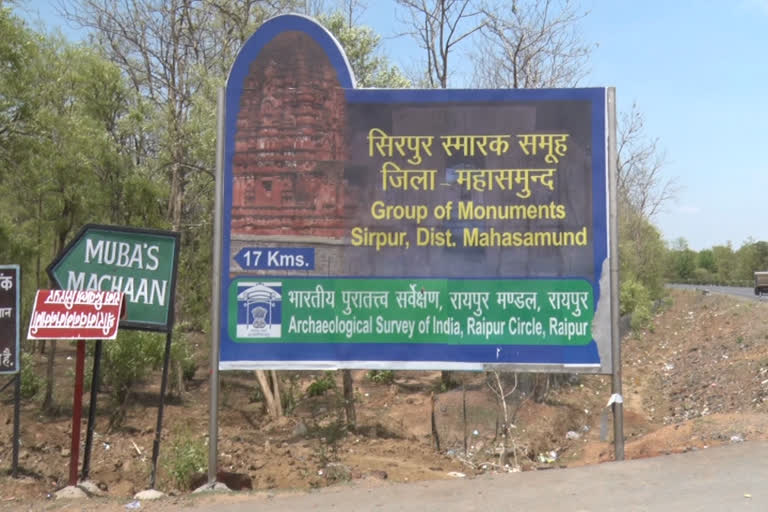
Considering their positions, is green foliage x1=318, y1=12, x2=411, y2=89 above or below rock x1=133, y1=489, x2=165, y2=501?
above

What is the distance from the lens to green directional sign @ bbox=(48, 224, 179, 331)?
275 inches

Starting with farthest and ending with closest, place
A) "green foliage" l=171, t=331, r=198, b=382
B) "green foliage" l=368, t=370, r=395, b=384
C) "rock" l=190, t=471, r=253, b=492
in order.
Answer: "green foliage" l=368, t=370, r=395, b=384 < "green foliage" l=171, t=331, r=198, b=382 < "rock" l=190, t=471, r=253, b=492

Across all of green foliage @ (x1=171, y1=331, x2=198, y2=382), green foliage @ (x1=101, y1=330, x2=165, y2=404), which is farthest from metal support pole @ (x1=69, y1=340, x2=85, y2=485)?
green foliage @ (x1=171, y1=331, x2=198, y2=382)

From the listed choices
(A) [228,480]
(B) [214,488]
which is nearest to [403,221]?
(B) [214,488]

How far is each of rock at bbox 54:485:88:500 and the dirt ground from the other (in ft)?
0.39

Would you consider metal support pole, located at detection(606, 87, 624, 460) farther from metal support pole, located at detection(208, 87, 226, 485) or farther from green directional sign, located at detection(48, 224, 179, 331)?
green directional sign, located at detection(48, 224, 179, 331)

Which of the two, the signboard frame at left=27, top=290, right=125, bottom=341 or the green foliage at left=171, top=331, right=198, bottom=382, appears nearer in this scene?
the signboard frame at left=27, top=290, right=125, bottom=341

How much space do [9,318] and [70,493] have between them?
2017 mm

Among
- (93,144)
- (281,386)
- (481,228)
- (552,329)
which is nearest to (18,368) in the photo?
(481,228)

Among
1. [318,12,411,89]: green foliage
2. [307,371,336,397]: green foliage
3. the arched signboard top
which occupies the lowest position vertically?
[307,371,336,397]: green foliage

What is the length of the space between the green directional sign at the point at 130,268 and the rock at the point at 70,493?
4.94 feet

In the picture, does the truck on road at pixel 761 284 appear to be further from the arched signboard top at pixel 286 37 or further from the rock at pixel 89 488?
the rock at pixel 89 488

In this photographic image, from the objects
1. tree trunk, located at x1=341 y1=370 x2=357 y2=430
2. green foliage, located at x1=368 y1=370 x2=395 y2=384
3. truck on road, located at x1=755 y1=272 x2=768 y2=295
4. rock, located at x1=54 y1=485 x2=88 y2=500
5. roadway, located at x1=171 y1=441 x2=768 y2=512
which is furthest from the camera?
truck on road, located at x1=755 y1=272 x2=768 y2=295

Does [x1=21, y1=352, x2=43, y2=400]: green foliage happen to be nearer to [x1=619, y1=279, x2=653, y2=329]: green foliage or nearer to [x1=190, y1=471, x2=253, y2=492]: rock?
[x1=190, y1=471, x2=253, y2=492]: rock
